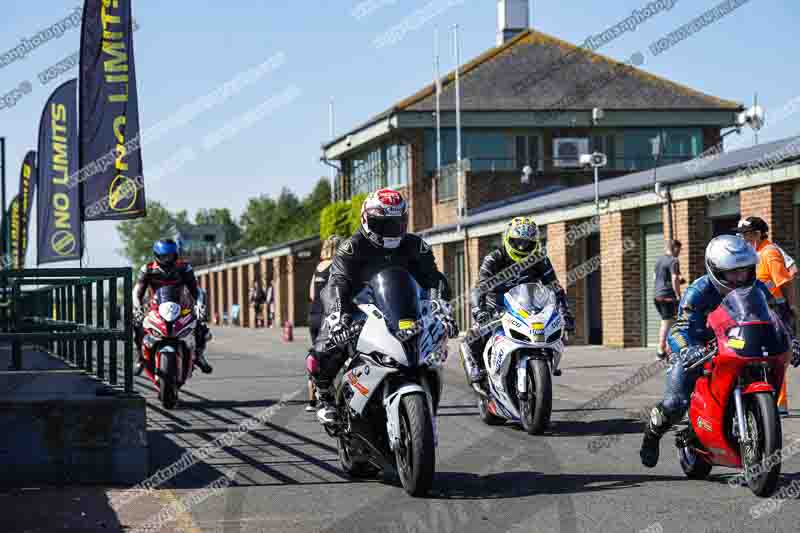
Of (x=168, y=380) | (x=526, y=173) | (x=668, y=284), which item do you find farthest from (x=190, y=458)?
(x=526, y=173)

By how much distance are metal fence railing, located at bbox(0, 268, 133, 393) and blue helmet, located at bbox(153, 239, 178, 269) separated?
1.03 metres

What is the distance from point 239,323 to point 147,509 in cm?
5949

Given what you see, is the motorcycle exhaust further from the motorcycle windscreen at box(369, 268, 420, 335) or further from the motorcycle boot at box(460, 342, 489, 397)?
the motorcycle windscreen at box(369, 268, 420, 335)

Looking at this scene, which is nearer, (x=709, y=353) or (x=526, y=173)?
(x=709, y=353)

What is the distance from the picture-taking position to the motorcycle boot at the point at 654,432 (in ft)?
24.0

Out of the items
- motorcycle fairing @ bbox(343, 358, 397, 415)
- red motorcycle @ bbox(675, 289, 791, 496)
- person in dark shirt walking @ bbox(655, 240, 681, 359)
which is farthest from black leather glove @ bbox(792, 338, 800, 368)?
person in dark shirt walking @ bbox(655, 240, 681, 359)

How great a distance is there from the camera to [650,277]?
23.6 metres

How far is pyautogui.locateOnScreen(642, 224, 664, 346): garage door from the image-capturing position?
2325cm

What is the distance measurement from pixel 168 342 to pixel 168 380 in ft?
1.42

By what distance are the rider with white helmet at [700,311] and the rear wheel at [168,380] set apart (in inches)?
248

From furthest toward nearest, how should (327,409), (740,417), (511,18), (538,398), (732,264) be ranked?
(511,18) < (538,398) < (327,409) < (732,264) < (740,417)

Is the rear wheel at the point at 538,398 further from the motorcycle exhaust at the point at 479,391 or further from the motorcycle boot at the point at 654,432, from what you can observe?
the motorcycle boot at the point at 654,432

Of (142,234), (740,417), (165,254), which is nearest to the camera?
(740,417)

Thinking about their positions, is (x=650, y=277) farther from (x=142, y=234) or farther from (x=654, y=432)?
(x=142, y=234)
